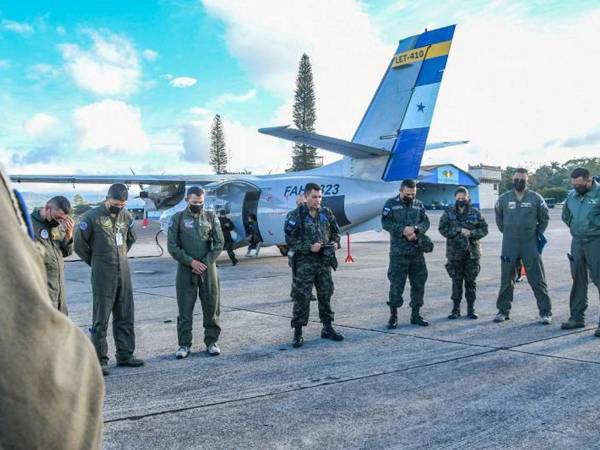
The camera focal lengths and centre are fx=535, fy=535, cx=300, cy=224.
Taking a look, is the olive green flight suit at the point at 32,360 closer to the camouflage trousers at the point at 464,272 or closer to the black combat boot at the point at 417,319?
the black combat boot at the point at 417,319

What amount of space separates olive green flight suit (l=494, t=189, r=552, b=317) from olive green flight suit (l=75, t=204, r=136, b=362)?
4.83 meters

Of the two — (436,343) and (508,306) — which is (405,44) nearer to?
(508,306)

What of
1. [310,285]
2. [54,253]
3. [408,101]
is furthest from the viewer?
[408,101]

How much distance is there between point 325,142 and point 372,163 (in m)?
2.84

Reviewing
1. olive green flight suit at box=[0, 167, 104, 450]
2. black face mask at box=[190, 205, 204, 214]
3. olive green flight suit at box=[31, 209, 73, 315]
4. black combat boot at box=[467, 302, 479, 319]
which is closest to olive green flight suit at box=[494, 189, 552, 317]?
black combat boot at box=[467, 302, 479, 319]

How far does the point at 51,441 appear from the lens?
2.62 feet

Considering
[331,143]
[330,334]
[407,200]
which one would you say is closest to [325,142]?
[331,143]

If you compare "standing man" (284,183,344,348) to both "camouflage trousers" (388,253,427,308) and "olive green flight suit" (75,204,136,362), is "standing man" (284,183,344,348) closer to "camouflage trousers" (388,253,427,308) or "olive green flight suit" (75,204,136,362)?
"camouflage trousers" (388,253,427,308)

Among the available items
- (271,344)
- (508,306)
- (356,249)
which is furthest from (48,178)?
(508,306)

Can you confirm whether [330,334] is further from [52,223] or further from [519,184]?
[519,184]

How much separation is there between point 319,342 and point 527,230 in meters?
3.32

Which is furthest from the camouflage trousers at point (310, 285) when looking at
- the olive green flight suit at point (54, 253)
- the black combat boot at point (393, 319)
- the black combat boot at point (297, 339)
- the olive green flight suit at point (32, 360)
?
the olive green flight suit at point (32, 360)

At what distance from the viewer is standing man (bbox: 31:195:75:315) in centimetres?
520

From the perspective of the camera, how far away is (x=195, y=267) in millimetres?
6051
